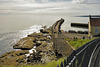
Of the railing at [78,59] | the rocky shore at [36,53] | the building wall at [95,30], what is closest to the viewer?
the railing at [78,59]

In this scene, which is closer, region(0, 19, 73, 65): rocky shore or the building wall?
region(0, 19, 73, 65): rocky shore

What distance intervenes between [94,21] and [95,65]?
29.3m

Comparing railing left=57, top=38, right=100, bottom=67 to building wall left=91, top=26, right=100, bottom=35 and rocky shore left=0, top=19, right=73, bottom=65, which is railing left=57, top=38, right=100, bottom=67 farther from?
building wall left=91, top=26, right=100, bottom=35

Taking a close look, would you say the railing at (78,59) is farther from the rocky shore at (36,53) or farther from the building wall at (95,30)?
the building wall at (95,30)

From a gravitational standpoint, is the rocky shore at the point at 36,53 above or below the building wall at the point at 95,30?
below

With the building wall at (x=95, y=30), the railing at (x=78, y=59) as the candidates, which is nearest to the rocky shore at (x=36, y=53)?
the building wall at (x=95, y=30)

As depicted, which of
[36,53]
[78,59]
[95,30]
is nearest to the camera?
[78,59]

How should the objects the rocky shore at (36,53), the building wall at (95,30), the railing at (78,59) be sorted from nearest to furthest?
the railing at (78,59), the rocky shore at (36,53), the building wall at (95,30)

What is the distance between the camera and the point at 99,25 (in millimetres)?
34094

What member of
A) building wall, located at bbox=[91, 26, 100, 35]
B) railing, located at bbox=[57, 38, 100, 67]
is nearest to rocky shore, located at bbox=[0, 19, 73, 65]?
building wall, located at bbox=[91, 26, 100, 35]

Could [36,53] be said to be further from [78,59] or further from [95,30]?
[95,30]

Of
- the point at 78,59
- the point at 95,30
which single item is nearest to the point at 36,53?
the point at 78,59

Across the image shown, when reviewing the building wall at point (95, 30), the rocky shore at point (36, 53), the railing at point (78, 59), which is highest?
the railing at point (78, 59)

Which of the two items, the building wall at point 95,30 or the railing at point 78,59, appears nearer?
the railing at point 78,59
